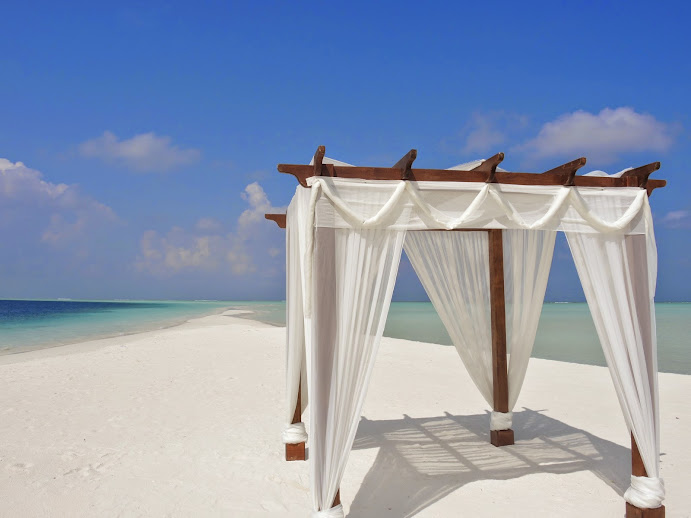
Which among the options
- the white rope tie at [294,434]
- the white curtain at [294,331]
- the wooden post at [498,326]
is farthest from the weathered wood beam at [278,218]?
the wooden post at [498,326]

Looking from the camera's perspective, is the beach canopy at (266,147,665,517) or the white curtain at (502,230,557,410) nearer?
the beach canopy at (266,147,665,517)

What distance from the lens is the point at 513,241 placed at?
452 cm

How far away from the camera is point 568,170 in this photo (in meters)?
3.24

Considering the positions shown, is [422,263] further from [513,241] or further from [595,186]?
[595,186]

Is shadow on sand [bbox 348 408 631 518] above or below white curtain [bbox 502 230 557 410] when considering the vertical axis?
below

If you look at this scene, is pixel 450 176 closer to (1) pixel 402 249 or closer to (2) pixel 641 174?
(1) pixel 402 249

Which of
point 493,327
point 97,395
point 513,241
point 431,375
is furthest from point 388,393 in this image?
point 97,395

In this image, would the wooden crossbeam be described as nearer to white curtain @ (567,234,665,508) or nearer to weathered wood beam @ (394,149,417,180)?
weathered wood beam @ (394,149,417,180)

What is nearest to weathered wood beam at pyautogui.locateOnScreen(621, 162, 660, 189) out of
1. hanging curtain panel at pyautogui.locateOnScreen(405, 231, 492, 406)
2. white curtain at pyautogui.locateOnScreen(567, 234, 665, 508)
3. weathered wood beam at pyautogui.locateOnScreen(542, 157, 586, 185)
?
white curtain at pyautogui.locateOnScreen(567, 234, 665, 508)

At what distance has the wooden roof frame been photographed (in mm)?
2945

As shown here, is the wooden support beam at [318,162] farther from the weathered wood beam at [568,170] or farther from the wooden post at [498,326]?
the wooden post at [498,326]

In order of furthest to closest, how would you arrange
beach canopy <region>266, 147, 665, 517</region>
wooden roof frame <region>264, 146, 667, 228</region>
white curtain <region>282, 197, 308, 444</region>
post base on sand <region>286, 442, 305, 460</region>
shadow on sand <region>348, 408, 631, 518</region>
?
post base on sand <region>286, 442, 305, 460</region> → white curtain <region>282, 197, 308, 444</region> → shadow on sand <region>348, 408, 631, 518</region> → wooden roof frame <region>264, 146, 667, 228</region> → beach canopy <region>266, 147, 665, 517</region>

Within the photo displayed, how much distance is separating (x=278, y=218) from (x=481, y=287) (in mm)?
2109

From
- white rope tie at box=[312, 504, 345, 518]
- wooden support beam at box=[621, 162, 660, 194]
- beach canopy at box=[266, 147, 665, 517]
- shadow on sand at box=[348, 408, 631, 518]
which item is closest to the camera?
white rope tie at box=[312, 504, 345, 518]
